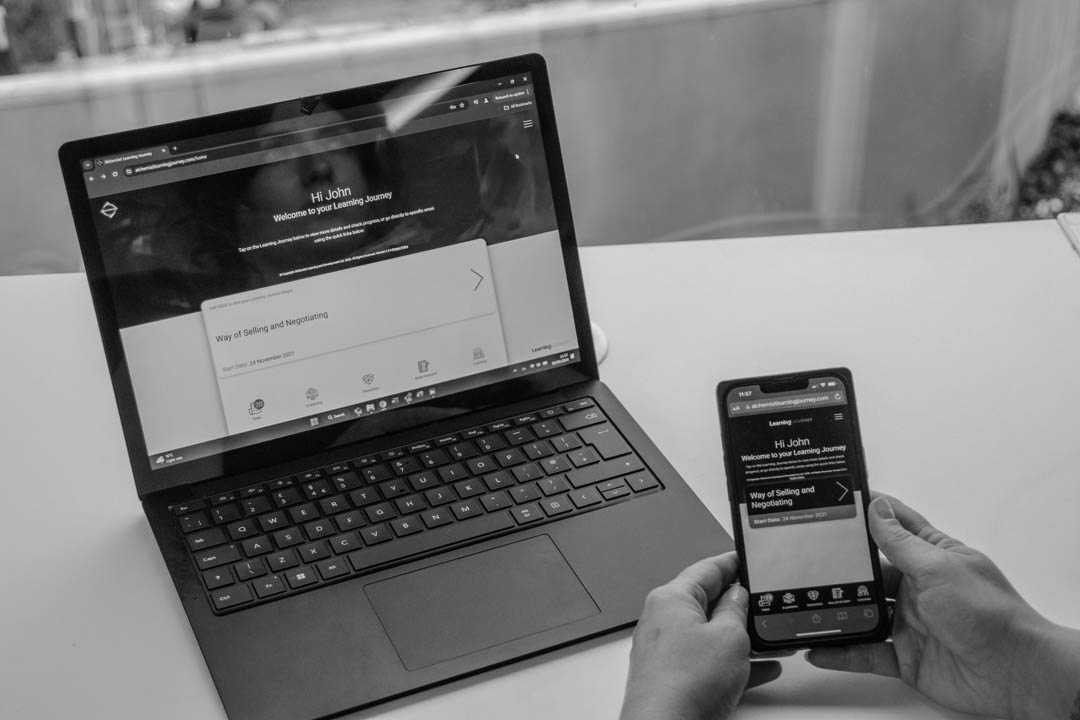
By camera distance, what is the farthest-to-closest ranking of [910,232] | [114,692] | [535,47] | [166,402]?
[535,47]
[910,232]
[166,402]
[114,692]

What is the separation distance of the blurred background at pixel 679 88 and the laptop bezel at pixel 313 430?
1.41 metres

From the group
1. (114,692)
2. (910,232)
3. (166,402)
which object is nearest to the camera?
(114,692)

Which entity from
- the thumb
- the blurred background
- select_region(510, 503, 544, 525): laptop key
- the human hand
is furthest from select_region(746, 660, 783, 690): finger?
the blurred background

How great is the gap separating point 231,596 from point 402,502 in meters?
0.14

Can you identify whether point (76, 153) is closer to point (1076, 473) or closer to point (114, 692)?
point (114, 692)

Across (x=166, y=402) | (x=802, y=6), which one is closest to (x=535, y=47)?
(x=802, y=6)

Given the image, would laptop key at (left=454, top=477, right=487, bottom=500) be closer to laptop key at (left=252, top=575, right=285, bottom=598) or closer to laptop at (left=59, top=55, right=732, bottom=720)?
laptop at (left=59, top=55, right=732, bottom=720)

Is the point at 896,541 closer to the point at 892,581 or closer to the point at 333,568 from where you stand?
the point at 892,581

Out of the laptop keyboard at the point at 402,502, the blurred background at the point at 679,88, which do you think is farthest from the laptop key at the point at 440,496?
the blurred background at the point at 679,88

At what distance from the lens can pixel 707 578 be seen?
73cm

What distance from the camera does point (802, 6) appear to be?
2426mm

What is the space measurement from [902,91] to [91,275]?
2.01m

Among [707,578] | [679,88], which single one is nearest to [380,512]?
[707,578]

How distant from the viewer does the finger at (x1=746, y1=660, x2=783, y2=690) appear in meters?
0.72
